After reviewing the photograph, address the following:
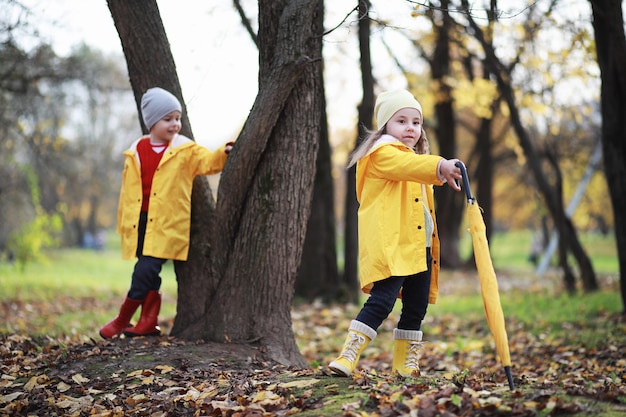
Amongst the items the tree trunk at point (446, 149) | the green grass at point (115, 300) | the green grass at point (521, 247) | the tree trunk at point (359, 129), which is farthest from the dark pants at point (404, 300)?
the green grass at point (521, 247)

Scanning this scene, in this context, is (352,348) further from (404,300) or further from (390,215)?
(390,215)

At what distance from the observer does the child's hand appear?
3512 millimetres

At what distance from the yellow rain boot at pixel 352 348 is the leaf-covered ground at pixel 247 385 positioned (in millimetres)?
66

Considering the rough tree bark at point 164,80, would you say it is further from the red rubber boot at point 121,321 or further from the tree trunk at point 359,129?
the tree trunk at point 359,129

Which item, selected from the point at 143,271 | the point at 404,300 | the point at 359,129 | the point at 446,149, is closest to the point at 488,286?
the point at 404,300

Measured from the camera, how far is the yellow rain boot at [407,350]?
13.9ft

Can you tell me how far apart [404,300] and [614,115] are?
15.3 ft

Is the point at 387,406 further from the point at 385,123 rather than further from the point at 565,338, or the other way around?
the point at 565,338

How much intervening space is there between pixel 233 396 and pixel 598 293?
8.65 meters

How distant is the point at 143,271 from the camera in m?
5.04

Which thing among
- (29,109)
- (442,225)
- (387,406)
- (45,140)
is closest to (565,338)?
(387,406)

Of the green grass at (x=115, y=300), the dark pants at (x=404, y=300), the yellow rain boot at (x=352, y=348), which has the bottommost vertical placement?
the green grass at (x=115, y=300)

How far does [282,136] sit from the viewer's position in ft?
15.9

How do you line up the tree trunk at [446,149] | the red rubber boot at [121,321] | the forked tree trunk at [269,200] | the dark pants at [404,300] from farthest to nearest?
the tree trunk at [446,149]
the red rubber boot at [121,321]
the forked tree trunk at [269,200]
the dark pants at [404,300]
